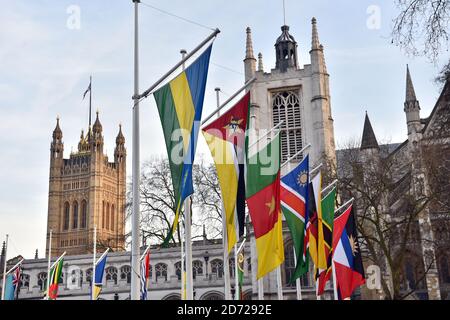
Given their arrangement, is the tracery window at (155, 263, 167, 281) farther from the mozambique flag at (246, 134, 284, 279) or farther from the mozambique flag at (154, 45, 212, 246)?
the mozambique flag at (154, 45, 212, 246)

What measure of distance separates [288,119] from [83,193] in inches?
3347

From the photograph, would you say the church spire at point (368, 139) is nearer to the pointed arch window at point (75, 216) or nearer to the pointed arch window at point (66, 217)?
the pointed arch window at point (75, 216)

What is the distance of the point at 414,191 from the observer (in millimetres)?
34875

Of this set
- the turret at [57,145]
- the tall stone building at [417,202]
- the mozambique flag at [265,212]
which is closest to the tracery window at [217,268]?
the tall stone building at [417,202]

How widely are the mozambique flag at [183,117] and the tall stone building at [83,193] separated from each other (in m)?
109

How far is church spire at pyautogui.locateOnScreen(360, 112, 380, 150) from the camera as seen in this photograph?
150 ft

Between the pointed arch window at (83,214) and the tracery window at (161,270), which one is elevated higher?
the pointed arch window at (83,214)

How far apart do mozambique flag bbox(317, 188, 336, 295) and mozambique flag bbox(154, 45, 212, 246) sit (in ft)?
28.9

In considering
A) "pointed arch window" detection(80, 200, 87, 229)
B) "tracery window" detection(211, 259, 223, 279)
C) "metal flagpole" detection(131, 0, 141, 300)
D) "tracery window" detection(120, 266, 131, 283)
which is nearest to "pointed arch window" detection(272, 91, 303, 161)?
"tracery window" detection(211, 259, 223, 279)

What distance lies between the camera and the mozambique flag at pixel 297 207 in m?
17.8

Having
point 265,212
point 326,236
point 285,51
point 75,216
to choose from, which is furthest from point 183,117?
point 75,216

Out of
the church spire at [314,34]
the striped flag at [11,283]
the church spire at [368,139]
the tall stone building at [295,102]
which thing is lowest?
the striped flag at [11,283]
